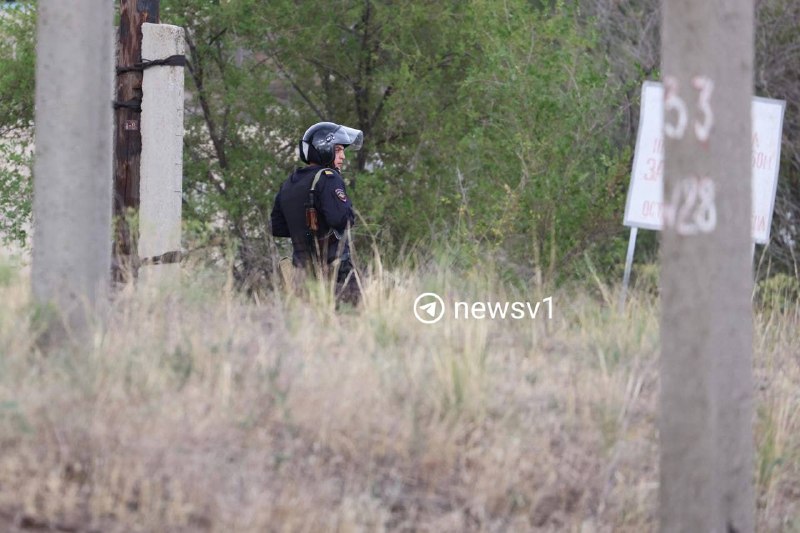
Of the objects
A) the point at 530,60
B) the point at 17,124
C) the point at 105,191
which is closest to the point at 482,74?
the point at 530,60

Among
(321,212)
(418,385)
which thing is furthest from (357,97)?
(418,385)

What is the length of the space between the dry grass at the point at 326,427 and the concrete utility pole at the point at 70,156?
0.28 metres

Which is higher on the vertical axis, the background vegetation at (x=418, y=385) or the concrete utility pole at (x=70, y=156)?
the concrete utility pole at (x=70, y=156)

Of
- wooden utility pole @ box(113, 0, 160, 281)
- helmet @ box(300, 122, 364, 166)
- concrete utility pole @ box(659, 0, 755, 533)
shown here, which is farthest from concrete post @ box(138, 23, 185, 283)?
concrete utility pole @ box(659, 0, 755, 533)

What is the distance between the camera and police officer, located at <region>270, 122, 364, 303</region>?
29.9 feet

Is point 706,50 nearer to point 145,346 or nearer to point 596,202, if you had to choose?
point 145,346

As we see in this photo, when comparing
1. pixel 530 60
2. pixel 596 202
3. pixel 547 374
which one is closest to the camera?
pixel 547 374

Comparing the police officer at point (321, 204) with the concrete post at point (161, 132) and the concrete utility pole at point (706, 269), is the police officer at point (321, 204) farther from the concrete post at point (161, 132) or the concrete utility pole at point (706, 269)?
the concrete utility pole at point (706, 269)

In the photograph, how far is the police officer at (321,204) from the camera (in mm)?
9117

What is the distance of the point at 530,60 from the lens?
40.5ft

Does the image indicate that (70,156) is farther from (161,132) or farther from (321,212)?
(161,132)

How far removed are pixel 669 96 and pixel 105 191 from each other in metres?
2.69

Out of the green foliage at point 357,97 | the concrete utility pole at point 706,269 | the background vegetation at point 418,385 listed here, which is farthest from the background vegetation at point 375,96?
the concrete utility pole at point 706,269

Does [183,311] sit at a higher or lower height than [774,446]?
higher
